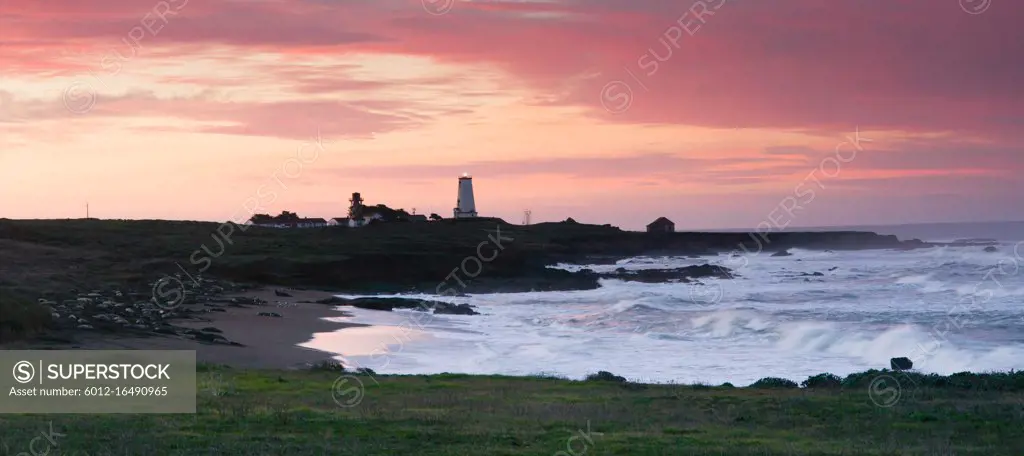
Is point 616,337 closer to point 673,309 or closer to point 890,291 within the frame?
point 673,309

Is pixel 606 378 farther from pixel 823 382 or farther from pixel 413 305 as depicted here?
pixel 413 305

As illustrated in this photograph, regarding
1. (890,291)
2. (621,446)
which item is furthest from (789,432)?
(890,291)

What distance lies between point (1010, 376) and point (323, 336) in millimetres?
20869

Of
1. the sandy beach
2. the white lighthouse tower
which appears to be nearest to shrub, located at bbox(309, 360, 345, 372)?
the sandy beach

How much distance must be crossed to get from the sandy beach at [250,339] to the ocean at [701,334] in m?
1.16

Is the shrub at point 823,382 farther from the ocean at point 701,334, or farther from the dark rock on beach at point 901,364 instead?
the dark rock on beach at point 901,364

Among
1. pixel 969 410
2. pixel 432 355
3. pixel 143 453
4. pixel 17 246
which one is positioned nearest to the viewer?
pixel 143 453

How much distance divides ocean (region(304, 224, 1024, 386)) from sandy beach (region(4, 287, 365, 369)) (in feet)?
3.81

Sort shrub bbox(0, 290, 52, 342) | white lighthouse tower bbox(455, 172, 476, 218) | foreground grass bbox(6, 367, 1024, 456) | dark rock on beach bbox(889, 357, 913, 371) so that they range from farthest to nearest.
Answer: white lighthouse tower bbox(455, 172, 476, 218), dark rock on beach bbox(889, 357, 913, 371), shrub bbox(0, 290, 52, 342), foreground grass bbox(6, 367, 1024, 456)

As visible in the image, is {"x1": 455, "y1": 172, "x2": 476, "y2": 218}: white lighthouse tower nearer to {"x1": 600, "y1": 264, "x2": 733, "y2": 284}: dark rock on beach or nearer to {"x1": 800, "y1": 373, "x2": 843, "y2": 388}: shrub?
{"x1": 600, "y1": 264, "x2": 733, "y2": 284}: dark rock on beach

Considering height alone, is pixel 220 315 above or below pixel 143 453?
above

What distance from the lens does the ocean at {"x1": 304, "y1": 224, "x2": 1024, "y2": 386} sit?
1134 inches

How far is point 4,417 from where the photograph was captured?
14.9m

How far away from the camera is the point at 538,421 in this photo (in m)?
15.9
